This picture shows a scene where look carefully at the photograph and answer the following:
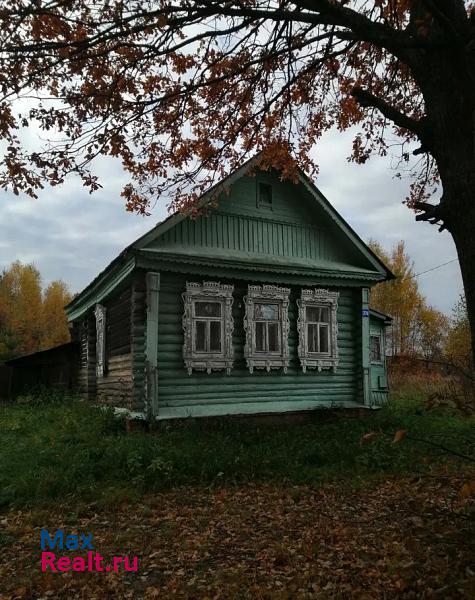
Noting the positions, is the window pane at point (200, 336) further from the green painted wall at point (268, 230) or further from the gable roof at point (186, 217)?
the gable roof at point (186, 217)

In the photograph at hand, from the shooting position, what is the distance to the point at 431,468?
8930 millimetres

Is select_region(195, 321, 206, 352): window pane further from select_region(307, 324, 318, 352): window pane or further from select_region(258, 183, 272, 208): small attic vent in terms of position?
select_region(258, 183, 272, 208): small attic vent

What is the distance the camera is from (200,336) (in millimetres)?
11484

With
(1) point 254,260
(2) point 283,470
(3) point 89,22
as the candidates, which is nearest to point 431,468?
(2) point 283,470

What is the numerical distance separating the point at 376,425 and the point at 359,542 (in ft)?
22.8

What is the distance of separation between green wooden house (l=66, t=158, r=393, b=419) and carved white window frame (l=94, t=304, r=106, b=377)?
1.4 inches

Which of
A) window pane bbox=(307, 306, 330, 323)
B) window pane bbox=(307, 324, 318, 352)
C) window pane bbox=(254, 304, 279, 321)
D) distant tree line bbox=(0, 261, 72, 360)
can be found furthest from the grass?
distant tree line bbox=(0, 261, 72, 360)

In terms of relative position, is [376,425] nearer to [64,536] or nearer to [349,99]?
[349,99]

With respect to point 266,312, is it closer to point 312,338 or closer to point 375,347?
point 312,338

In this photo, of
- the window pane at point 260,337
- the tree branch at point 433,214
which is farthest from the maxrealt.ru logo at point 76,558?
the window pane at point 260,337

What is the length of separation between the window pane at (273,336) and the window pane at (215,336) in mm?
1370

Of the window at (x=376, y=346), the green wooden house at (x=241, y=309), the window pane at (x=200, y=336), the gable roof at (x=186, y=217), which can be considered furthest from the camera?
the window at (x=376, y=346)

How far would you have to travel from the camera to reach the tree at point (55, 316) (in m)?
51.8

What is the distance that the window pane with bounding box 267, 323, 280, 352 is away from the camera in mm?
12430
